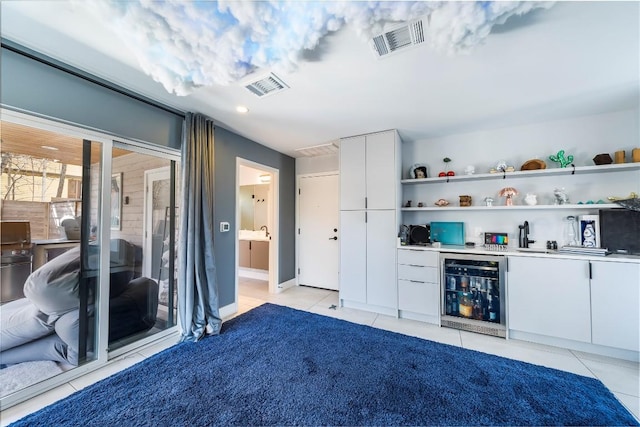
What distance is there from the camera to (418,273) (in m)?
3.03

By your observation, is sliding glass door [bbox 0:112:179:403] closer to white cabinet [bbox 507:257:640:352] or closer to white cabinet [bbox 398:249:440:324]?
white cabinet [bbox 398:249:440:324]

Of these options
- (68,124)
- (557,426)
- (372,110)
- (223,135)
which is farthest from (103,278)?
(557,426)

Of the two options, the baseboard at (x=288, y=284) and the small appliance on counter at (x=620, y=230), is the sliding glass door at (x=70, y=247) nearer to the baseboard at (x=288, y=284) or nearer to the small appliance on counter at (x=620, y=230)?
the baseboard at (x=288, y=284)

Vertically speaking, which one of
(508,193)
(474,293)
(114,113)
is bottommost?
(474,293)

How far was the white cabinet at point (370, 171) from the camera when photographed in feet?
A: 10.5

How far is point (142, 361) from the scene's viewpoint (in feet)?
7.07

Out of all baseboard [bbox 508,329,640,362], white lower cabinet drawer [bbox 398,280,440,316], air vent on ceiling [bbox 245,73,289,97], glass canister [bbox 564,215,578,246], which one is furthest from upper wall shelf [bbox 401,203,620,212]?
air vent on ceiling [bbox 245,73,289,97]

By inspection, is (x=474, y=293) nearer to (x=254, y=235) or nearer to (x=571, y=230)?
(x=571, y=230)

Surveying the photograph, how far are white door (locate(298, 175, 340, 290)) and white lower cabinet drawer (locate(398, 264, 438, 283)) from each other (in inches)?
54.1

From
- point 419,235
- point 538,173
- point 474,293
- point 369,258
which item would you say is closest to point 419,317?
point 474,293

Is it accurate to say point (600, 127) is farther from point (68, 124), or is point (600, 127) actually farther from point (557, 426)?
point (68, 124)

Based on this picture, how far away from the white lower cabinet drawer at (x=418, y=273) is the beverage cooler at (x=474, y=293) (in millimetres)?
115

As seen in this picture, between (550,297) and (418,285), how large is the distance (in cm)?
126

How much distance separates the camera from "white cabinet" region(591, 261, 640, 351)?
215 centimetres
